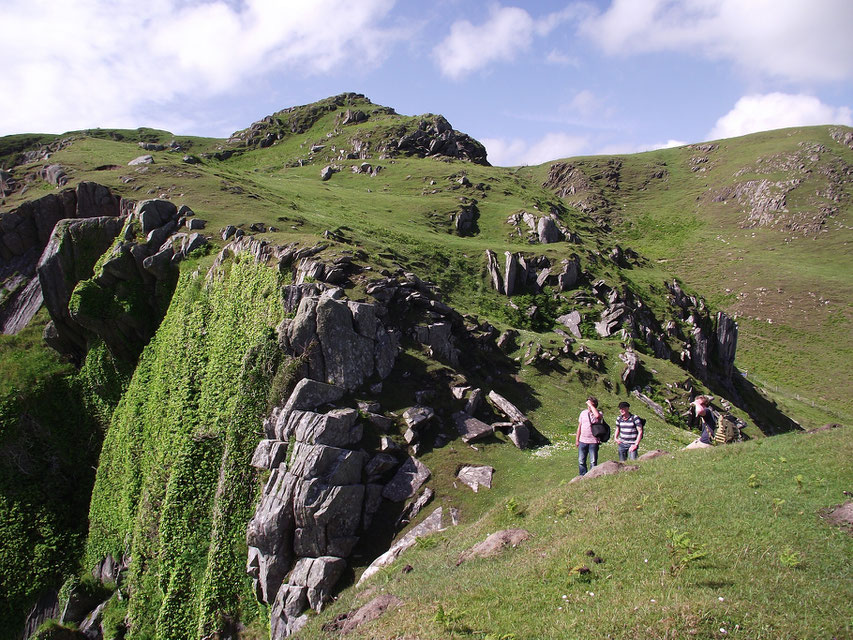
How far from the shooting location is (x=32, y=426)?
107 feet

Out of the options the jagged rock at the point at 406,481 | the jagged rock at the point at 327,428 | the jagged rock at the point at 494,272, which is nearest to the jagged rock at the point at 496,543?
the jagged rock at the point at 406,481

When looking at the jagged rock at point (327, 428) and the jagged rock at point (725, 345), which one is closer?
the jagged rock at point (327, 428)

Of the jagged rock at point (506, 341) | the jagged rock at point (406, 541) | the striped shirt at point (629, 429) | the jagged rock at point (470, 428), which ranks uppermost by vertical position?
the jagged rock at point (506, 341)

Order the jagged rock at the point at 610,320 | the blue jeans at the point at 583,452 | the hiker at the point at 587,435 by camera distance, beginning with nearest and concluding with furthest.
Result: 1. the hiker at the point at 587,435
2. the blue jeans at the point at 583,452
3. the jagged rock at the point at 610,320

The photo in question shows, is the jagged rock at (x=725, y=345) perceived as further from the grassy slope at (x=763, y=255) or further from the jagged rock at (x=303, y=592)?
the jagged rock at (x=303, y=592)

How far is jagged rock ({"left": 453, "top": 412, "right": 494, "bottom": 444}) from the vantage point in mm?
22281

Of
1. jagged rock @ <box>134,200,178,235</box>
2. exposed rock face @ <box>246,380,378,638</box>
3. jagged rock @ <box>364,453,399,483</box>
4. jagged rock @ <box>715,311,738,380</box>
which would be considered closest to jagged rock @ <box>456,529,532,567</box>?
exposed rock face @ <box>246,380,378,638</box>

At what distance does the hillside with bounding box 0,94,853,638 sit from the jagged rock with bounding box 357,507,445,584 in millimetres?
626

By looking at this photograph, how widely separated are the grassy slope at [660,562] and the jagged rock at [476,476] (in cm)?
310

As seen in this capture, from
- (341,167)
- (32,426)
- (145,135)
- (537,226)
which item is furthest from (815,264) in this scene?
(145,135)

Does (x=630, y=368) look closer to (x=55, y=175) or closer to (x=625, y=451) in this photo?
(x=625, y=451)

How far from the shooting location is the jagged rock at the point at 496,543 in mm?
13109

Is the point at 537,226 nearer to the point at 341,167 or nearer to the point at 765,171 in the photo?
the point at 341,167

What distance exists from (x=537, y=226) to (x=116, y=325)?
50.8 m
